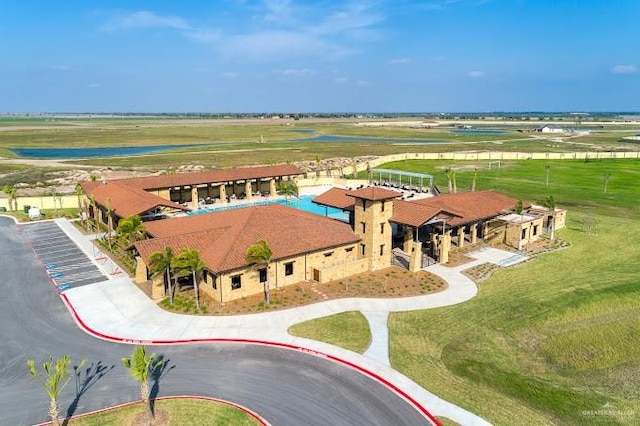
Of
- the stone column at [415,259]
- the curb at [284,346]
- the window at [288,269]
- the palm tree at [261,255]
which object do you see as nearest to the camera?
the curb at [284,346]

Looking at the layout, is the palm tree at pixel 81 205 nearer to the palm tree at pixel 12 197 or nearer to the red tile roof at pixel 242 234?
the palm tree at pixel 12 197

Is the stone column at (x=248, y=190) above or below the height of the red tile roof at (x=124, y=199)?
below

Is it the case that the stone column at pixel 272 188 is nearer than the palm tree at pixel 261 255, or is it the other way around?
the palm tree at pixel 261 255

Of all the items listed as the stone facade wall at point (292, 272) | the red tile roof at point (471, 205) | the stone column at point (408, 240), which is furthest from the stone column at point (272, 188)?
the stone facade wall at point (292, 272)

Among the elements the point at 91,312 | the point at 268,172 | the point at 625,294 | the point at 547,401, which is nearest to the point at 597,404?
the point at 547,401

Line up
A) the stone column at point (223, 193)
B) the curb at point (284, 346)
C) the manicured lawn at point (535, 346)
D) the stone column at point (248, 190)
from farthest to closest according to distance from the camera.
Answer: the stone column at point (248, 190)
the stone column at point (223, 193)
the manicured lawn at point (535, 346)
the curb at point (284, 346)

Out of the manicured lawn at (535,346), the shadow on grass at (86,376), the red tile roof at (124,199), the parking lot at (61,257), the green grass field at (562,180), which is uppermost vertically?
the red tile roof at (124,199)

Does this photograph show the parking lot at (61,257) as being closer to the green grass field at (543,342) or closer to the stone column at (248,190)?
the green grass field at (543,342)
